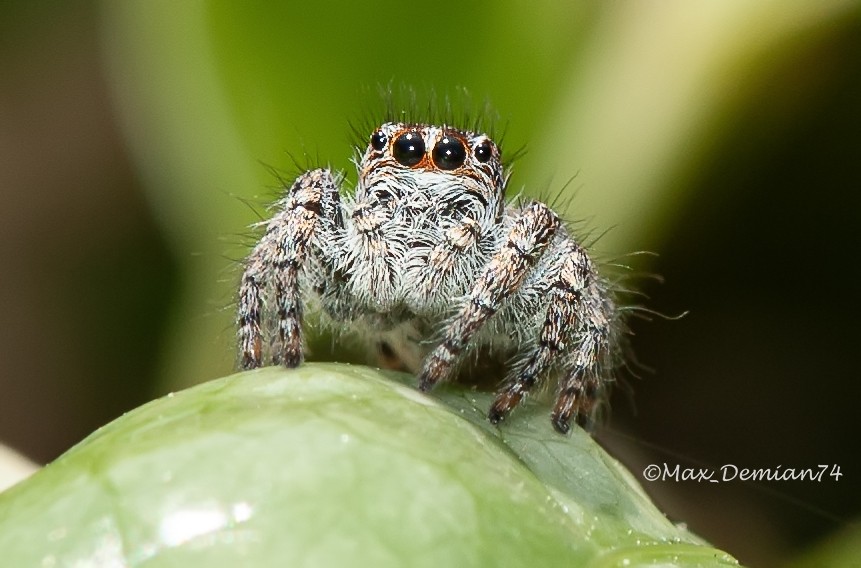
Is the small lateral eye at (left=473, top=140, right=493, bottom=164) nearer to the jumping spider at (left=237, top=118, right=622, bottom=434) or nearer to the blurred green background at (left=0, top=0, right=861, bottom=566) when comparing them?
the jumping spider at (left=237, top=118, right=622, bottom=434)

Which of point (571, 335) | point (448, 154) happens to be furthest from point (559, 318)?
point (448, 154)

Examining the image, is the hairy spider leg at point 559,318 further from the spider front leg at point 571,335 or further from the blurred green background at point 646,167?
the blurred green background at point 646,167

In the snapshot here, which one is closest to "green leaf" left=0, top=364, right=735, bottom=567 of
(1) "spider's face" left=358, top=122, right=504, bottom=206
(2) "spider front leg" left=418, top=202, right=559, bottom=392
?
(2) "spider front leg" left=418, top=202, right=559, bottom=392

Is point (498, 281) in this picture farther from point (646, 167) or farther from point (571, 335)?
point (646, 167)

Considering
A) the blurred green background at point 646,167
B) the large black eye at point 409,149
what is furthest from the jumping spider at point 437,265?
the blurred green background at point 646,167

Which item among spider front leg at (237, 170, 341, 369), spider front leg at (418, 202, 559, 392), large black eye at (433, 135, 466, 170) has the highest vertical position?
large black eye at (433, 135, 466, 170)

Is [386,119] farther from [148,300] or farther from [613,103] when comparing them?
[148,300]
